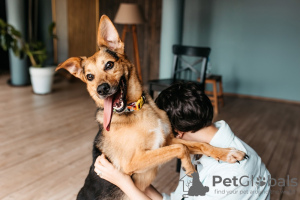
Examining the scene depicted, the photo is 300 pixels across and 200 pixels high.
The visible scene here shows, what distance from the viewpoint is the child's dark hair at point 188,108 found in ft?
4.21

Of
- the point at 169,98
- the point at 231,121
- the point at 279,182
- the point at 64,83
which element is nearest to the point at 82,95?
the point at 64,83

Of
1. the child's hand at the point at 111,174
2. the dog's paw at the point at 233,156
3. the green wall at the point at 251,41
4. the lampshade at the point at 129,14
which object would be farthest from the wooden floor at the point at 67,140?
the lampshade at the point at 129,14

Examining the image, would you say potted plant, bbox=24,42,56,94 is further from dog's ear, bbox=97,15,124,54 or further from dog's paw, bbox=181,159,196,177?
dog's paw, bbox=181,159,196,177

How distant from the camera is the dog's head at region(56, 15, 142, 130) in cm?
140

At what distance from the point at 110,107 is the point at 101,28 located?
1.36 ft

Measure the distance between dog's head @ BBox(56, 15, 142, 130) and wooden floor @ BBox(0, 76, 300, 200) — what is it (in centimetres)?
113

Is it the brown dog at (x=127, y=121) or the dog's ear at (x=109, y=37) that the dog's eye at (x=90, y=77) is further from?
the dog's ear at (x=109, y=37)

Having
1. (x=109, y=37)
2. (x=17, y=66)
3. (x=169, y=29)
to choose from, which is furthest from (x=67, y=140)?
(x=17, y=66)

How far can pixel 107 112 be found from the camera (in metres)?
1.33

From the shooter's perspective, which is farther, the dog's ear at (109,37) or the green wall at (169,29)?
the green wall at (169,29)

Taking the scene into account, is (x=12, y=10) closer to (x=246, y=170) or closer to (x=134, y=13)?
(x=134, y=13)

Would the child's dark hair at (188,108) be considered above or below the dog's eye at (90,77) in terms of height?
below

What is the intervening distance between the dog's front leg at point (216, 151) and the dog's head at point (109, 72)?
345 millimetres

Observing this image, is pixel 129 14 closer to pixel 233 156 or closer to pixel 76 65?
pixel 76 65
